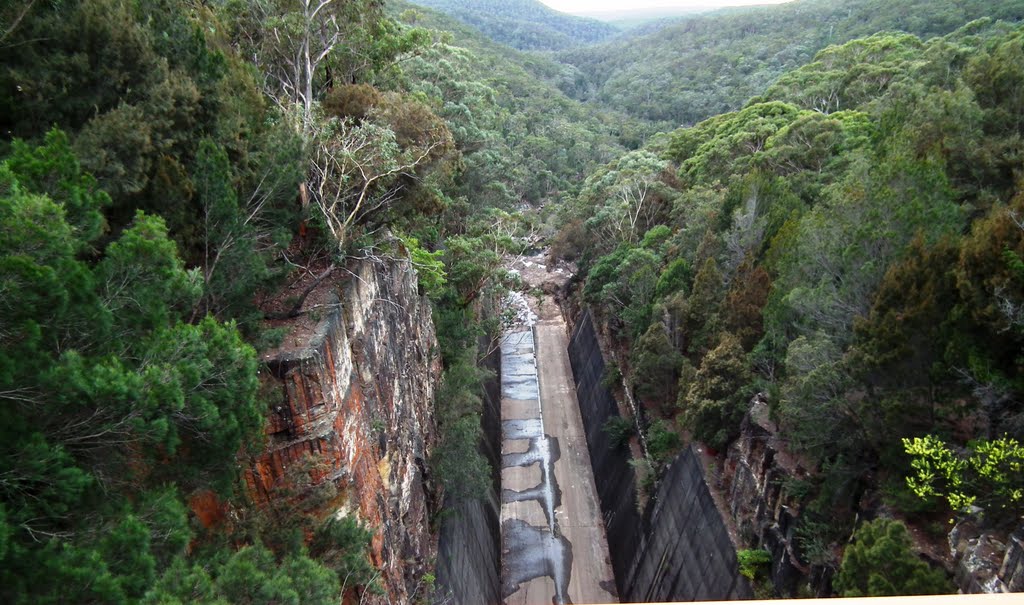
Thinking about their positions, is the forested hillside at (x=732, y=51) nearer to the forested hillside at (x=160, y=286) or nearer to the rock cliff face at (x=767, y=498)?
the rock cliff face at (x=767, y=498)

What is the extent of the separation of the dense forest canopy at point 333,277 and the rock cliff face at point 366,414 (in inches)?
22.8

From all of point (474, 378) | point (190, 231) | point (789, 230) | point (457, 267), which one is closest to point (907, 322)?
point (789, 230)

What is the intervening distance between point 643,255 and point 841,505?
1578cm

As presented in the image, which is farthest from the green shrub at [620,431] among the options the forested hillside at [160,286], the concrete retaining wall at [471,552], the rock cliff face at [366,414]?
the forested hillside at [160,286]

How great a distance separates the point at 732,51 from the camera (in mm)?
88750

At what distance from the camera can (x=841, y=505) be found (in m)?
13.0

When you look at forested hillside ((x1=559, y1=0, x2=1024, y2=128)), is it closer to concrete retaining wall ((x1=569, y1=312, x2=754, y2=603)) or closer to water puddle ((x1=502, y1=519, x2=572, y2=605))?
concrete retaining wall ((x1=569, y1=312, x2=754, y2=603))

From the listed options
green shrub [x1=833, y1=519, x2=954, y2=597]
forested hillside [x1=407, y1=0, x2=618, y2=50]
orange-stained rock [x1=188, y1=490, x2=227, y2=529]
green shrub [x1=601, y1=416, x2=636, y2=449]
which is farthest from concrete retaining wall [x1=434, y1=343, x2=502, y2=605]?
forested hillside [x1=407, y1=0, x2=618, y2=50]

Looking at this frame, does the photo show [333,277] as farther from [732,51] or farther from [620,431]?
[732,51]

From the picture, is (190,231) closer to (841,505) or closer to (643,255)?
(841,505)

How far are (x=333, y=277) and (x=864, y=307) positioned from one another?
40.3 feet

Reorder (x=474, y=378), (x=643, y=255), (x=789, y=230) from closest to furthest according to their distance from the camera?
(x=789, y=230), (x=474, y=378), (x=643, y=255)

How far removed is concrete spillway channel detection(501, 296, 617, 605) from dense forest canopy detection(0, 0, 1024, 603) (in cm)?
528

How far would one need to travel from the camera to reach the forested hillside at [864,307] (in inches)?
386
